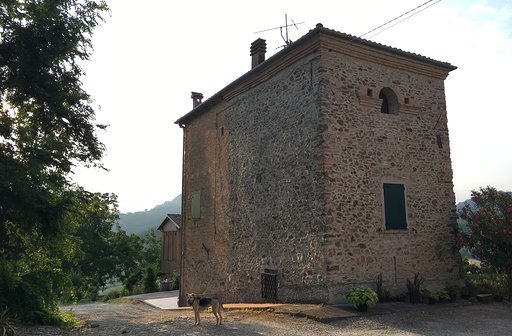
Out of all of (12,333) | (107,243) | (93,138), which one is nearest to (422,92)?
(93,138)

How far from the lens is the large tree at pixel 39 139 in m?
8.79

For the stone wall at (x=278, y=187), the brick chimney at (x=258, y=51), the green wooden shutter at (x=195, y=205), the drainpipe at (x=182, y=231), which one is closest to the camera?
the stone wall at (x=278, y=187)

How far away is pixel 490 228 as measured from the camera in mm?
11008

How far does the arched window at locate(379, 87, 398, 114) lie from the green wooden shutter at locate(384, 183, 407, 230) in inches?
89.3

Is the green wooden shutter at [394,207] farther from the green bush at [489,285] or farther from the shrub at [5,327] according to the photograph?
the shrub at [5,327]

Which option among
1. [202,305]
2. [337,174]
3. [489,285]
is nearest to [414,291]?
[489,285]

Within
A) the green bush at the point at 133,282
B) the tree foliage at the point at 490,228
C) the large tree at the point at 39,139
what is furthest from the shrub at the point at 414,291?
the green bush at the point at 133,282

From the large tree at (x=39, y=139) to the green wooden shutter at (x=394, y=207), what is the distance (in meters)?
8.03

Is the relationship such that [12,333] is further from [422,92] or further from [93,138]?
[422,92]

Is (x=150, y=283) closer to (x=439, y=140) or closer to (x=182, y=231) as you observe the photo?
(x=182, y=231)

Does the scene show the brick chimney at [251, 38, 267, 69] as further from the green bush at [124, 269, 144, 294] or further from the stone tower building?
the green bush at [124, 269, 144, 294]

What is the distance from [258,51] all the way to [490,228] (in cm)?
924

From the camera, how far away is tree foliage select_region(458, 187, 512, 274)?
10.9m

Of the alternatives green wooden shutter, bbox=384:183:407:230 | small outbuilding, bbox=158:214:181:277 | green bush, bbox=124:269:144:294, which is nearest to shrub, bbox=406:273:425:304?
green wooden shutter, bbox=384:183:407:230
